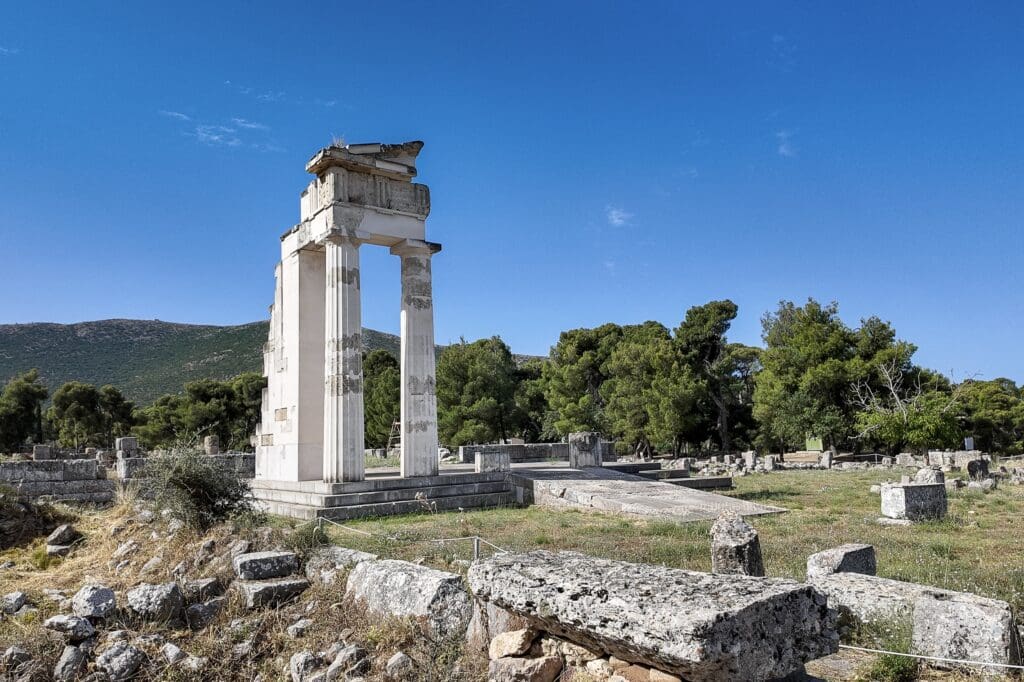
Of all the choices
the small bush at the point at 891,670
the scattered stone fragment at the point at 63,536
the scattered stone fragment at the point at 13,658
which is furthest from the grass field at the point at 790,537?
the scattered stone fragment at the point at 63,536

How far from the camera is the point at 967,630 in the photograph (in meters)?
4.78

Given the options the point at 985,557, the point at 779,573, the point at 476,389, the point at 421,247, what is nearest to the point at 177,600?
Answer: the point at 779,573

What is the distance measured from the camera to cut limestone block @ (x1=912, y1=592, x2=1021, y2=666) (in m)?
4.67

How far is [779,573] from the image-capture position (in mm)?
7383

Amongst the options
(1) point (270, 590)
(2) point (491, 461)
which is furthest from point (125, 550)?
(2) point (491, 461)

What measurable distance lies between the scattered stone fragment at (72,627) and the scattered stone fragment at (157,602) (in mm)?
411

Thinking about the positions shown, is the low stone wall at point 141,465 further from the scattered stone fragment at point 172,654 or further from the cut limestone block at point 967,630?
the cut limestone block at point 967,630

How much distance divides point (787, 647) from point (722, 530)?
3216mm

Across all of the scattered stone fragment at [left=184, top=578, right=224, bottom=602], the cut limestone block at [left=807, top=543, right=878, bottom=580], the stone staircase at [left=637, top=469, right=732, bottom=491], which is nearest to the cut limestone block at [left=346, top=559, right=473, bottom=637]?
the scattered stone fragment at [left=184, top=578, right=224, bottom=602]

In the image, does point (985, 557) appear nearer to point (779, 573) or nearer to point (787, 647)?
point (779, 573)

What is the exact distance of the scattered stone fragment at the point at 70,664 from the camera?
595 cm

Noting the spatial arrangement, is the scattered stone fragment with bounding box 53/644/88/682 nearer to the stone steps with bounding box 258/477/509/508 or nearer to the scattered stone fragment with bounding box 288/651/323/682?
the scattered stone fragment with bounding box 288/651/323/682

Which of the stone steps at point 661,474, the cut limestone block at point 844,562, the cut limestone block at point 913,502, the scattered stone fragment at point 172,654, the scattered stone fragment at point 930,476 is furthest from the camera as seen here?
the stone steps at point 661,474

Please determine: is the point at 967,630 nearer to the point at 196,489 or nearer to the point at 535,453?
the point at 196,489
